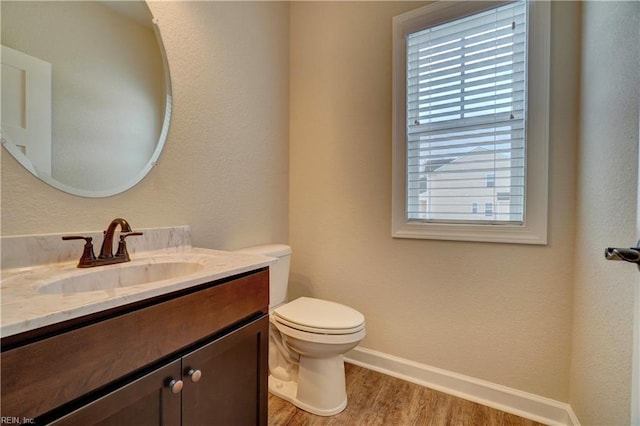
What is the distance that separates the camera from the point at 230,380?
3.00 ft

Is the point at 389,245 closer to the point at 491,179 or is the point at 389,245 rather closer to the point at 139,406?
the point at 491,179

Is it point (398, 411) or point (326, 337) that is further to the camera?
point (398, 411)

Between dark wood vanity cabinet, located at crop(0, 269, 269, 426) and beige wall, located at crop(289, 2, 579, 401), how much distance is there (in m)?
0.99

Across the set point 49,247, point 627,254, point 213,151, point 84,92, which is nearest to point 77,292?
point 49,247

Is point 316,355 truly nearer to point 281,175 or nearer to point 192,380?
point 192,380

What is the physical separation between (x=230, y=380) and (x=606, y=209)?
145 cm

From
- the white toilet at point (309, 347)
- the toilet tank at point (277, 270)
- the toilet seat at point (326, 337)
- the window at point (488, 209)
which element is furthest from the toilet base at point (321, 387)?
the window at point (488, 209)

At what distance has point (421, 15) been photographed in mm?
1680

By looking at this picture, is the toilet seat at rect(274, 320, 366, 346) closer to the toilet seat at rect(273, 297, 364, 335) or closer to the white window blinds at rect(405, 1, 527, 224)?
the toilet seat at rect(273, 297, 364, 335)

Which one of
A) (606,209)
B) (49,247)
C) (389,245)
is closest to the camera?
(49,247)

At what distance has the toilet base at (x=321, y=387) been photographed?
1.46 metres

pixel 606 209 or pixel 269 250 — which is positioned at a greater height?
pixel 606 209

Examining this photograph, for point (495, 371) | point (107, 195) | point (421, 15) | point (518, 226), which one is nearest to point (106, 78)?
point (107, 195)

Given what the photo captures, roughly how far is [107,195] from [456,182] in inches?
65.5
